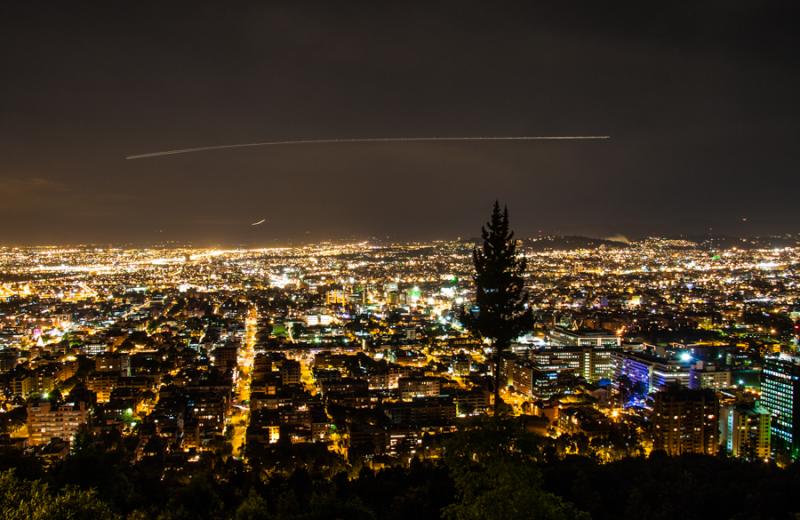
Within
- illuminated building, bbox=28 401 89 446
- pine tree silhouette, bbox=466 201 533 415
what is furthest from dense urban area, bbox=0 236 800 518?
pine tree silhouette, bbox=466 201 533 415

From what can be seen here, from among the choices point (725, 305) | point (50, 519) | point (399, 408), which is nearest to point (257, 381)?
point (399, 408)

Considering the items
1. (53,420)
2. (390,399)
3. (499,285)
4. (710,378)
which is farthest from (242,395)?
(499,285)

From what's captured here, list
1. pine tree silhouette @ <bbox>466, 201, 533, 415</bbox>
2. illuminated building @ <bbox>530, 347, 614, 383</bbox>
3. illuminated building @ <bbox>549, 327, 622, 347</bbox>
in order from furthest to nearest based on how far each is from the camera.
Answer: illuminated building @ <bbox>549, 327, 622, 347</bbox>, illuminated building @ <bbox>530, 347, 614, 383</bbox>, pine tree silhouette @ <bbox>466, 201, 533, 415</bbox>

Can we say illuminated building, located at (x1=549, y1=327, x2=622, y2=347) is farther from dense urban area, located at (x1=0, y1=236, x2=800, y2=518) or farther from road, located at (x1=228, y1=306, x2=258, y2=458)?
road, located at (x1=228, y1=306, x2=258, y2=458)

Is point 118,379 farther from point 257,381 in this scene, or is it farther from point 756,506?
point 756,506

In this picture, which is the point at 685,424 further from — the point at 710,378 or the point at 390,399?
the point at 390,399

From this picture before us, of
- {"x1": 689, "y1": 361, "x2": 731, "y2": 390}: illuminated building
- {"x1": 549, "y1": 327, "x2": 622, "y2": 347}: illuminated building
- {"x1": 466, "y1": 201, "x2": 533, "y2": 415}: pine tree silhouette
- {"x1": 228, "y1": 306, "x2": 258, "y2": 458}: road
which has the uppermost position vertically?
{"x1": 466, "y1": 201, "x2": 533, "y2": 415}: pine tree silhouette
